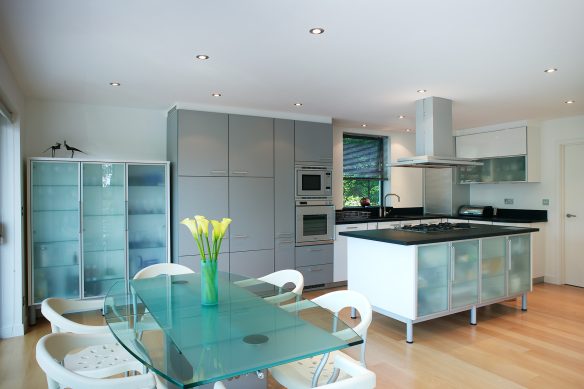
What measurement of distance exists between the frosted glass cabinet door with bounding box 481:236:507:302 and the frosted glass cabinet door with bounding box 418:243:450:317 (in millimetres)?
584

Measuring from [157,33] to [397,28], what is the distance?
5.00 ft

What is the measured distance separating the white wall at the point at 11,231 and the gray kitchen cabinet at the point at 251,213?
2.10m

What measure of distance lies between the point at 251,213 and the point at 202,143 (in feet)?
3.36

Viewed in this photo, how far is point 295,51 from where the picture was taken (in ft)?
9.51

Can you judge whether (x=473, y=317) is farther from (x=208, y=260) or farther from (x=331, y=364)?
(x=208, y=260)

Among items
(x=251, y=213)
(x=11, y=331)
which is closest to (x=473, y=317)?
(x=251, y=213)

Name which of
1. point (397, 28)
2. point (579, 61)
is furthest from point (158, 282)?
point (579, 61)

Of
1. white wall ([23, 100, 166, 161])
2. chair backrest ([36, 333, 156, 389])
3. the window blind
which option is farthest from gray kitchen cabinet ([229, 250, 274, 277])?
chair backrest ([36, 333, 156, 389])

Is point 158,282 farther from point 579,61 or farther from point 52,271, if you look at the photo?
point 579,61

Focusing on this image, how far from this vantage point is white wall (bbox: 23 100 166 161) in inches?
176

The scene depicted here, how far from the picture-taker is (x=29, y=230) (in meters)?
4.10

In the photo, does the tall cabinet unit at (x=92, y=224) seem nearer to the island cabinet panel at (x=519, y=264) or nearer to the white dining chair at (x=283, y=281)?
the white dining chair at (x=283, y=281)

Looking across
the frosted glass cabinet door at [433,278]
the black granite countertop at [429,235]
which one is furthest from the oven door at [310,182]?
the frosted glass cabinet door at [433,278]

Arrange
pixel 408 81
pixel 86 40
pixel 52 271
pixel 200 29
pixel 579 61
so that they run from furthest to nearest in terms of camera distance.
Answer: pixel 52 271
pixel 408 81
pixel 579 61
pixel 86 40
pixel 200 29
